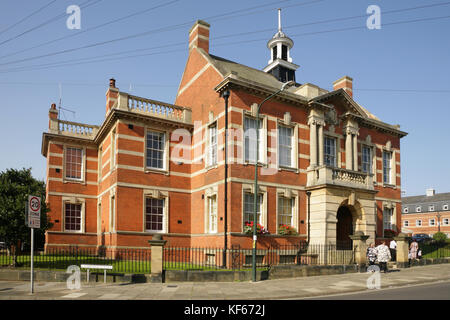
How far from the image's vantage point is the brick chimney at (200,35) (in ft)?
93.6

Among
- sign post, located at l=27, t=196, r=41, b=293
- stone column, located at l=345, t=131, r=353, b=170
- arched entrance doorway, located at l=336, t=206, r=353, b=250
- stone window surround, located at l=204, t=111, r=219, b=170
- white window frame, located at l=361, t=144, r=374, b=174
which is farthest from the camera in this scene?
white window frame, located at l=361, t=144, r=374, b=174

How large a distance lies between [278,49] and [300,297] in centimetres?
2749

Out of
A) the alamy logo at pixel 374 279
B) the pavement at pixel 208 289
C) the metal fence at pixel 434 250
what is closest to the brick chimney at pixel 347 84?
the metal fence at pixel 434 250

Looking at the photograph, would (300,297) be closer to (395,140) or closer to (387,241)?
(387,241)

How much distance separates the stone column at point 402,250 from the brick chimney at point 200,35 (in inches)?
711

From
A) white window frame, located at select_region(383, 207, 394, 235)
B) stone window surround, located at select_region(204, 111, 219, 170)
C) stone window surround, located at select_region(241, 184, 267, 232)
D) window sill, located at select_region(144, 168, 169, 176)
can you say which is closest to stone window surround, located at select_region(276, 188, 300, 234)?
stone window surround, located at select_region(241, 184, 267, 232)

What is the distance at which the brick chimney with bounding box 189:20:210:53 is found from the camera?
28533mm

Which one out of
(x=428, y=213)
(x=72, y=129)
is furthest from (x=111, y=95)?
(x=428, y=213)

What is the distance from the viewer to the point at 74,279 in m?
16.5

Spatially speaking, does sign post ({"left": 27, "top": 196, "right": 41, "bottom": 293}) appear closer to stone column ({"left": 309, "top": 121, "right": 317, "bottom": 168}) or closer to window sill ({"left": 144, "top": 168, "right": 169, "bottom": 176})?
window sill ({"left": 144, "top": 168, "right": 169, "bottom": 176})

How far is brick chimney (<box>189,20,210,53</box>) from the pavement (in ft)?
58.7

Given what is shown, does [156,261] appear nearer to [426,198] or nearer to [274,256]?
[274,256]

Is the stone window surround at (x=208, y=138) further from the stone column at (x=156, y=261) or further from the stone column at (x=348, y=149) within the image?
the stone column at (x=348, y=149)
